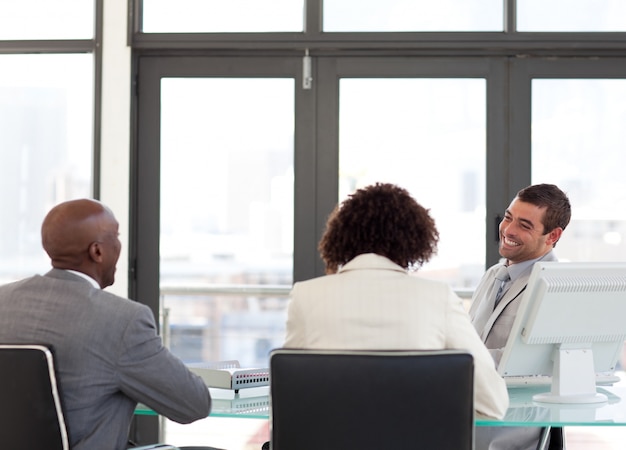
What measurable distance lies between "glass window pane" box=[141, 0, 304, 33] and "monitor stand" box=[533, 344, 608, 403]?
253 centimetres

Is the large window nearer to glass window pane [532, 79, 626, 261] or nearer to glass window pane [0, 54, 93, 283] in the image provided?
glass window pane [0, 54, 93, 283]

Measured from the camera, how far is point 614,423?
2.42 meters

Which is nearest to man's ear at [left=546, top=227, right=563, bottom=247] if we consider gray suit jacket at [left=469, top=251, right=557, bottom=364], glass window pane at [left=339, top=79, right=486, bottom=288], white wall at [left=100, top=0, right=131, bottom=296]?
gray suit jacket at [left=469, top=251, right=557, bottom=364]

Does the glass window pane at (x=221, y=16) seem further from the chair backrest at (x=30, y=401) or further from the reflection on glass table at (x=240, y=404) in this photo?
the chair backrest at (x=30, y=401)

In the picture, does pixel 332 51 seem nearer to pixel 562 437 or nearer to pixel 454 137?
pixel 454 137

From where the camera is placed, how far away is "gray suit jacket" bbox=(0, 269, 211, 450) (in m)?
2.14

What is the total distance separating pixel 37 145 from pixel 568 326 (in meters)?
3.21

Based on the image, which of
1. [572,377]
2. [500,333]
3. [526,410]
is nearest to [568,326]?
[572,377]

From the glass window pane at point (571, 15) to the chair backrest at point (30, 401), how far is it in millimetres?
3281

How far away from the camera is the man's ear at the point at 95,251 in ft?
7.52

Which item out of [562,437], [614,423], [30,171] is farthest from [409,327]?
[30,171]

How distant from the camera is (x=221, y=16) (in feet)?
15.5

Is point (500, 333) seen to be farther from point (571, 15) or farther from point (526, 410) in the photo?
point (571, 15)

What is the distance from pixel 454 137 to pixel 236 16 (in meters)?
1.27
